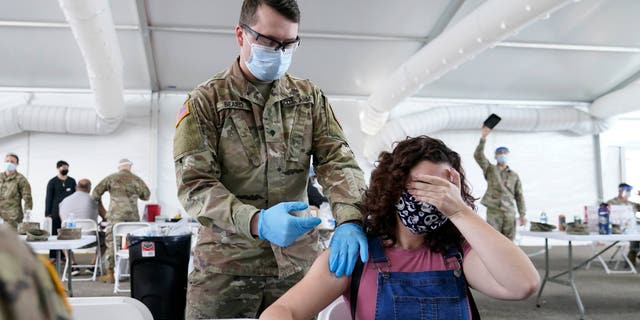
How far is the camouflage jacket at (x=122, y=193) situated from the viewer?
6.05 metres

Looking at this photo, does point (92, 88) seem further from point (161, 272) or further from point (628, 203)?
point (628, 203)

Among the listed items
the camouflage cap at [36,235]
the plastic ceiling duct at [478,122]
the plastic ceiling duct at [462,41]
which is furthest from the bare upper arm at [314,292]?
the plastic ceiling duct at [478,122]

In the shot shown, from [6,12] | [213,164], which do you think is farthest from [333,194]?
[6,12]

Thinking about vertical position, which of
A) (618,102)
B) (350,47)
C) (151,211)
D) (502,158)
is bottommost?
(151,211)

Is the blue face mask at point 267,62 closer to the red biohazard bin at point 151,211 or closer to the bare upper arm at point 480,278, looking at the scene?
the bare upper arm at point 480,278

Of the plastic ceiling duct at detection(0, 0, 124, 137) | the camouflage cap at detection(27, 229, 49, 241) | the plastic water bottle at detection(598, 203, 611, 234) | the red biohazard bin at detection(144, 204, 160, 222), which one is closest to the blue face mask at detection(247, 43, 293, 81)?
the camouflage cap at detection(27, 229, 49, 241)

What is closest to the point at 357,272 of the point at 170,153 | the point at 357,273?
the point at 357,273

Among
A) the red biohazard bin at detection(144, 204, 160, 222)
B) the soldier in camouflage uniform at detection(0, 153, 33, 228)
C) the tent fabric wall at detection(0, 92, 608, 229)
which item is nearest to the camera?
the soldier in camouflage uniform at detection(0, 153, 33, 228)

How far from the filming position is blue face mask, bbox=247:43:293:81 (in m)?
1.55

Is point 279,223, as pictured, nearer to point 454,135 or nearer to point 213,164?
point 213,164

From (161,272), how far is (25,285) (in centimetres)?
193

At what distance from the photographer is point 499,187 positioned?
20.4ft

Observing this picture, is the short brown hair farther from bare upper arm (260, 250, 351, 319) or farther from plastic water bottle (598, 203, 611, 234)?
plastic water bottle (598, 203, 611, 234)

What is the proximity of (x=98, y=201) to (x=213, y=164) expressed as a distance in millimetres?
5438
